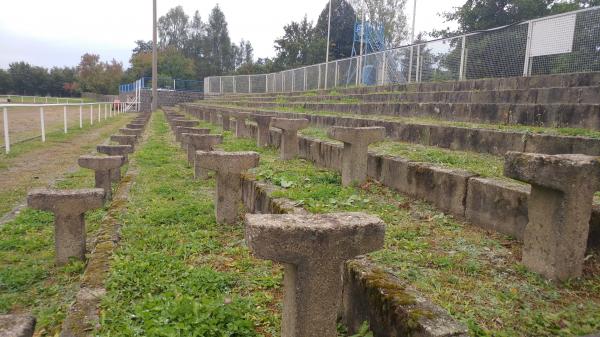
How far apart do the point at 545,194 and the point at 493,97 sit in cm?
499

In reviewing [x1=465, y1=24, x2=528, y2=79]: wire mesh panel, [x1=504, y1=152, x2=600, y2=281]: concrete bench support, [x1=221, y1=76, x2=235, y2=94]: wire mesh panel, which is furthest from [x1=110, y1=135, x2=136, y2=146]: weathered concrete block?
[x1=221, y1=76, x2=235, y2=94]: wire mesh panel

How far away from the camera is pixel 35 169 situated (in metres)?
8.83

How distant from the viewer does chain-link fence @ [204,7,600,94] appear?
7.74 meters

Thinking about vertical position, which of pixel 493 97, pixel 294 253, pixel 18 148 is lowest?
pixel 18 148

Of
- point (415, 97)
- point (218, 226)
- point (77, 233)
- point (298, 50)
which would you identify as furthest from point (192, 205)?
point (298, 50)

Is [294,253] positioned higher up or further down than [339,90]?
further down

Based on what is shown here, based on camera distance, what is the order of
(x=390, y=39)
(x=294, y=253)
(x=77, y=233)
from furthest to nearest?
(x=390, y=39) < (x=77, y=233) < (x=294, y=253)

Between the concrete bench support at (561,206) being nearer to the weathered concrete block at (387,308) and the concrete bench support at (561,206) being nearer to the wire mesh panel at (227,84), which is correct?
the weathered concrete block at (387,308)

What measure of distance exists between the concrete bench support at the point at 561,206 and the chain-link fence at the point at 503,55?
6.47 meters

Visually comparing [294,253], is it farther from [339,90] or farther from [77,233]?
[339,90]

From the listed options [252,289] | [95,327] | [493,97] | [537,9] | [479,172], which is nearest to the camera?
[95,327]

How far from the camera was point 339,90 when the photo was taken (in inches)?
659

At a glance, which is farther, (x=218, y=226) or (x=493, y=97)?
(x=493, y=97)

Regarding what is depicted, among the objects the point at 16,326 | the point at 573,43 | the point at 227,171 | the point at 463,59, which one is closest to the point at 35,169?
the point at 227,171
